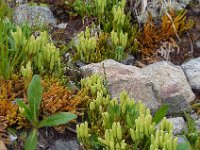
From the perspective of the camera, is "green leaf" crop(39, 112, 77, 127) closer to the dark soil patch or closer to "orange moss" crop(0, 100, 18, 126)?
"orange moss" crop(0, 100, 18, 126)

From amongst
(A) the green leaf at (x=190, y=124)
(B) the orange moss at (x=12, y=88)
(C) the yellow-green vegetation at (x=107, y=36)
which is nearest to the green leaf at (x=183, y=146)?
(A) the green leaf at (x=190, y=124)

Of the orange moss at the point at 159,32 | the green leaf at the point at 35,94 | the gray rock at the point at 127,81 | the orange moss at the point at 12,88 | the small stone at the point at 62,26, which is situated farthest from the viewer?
the small stone at the point at 62,26

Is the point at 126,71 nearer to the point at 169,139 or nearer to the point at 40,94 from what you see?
the point at 40,94

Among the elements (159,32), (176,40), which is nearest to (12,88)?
(159,32)

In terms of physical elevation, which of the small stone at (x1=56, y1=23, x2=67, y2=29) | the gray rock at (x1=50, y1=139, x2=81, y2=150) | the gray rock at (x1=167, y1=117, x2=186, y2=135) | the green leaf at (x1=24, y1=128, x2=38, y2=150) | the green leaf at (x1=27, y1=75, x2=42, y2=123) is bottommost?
the gray rock at (x1=50, y1=139, x2=81, y2=150)

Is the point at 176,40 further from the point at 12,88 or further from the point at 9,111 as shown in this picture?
the point at 9,111

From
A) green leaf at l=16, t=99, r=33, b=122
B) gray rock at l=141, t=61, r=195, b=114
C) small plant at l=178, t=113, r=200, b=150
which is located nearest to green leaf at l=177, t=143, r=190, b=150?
small plant at l=178, t=113, r=200, b=150

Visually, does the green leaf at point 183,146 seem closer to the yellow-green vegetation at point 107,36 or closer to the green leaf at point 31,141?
the green leaf at point 31,141

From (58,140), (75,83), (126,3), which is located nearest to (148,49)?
(126,3)
